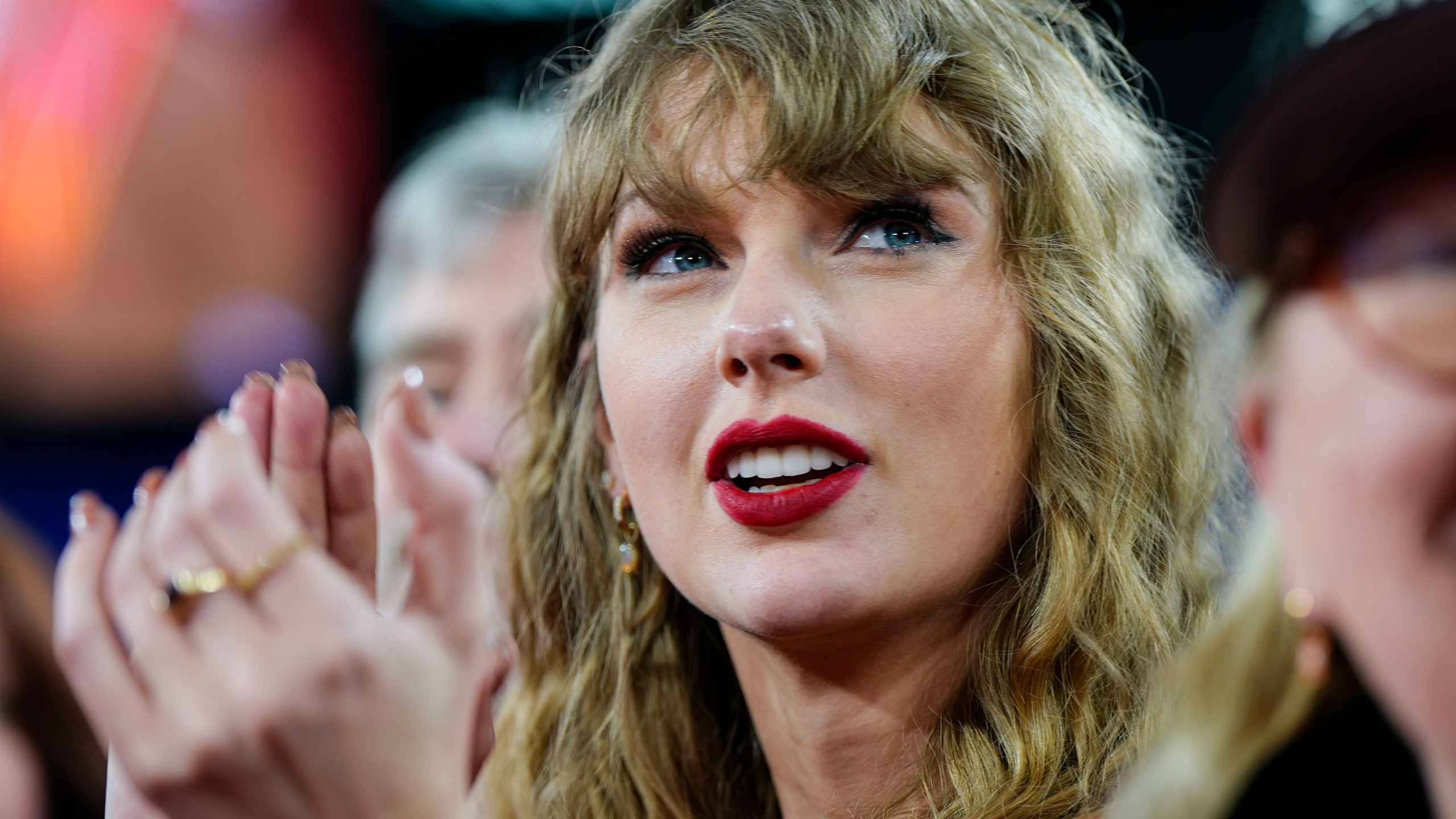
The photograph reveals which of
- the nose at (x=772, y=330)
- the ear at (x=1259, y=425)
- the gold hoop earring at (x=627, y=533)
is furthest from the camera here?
the gold hoop earring at (x=627, y=533)

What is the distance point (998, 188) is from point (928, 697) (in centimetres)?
64

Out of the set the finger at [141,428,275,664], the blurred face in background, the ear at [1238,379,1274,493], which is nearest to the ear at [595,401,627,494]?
the finger at [141,428,275,664]

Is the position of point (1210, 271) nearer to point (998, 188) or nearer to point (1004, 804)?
point (998, 188)

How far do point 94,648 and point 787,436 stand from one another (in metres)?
0.76

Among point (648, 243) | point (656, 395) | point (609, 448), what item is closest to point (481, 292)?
point (609, 448)

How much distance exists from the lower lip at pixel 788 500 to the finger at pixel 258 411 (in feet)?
1.77

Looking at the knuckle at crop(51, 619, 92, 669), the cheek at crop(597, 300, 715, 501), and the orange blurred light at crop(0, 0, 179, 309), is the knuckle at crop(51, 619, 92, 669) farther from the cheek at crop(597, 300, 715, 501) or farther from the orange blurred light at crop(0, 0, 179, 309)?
the orange blurred light at crop(0, 0, 179, 309)

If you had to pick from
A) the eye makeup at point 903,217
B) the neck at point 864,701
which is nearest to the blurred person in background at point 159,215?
the neck at point 864,701

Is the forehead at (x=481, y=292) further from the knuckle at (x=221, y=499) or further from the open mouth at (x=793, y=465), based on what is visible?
the knuckle at (x=221, y=499)

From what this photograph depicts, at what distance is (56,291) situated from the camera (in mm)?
5789

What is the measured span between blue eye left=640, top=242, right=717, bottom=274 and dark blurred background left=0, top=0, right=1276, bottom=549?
390cm

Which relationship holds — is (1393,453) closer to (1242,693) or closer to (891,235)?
(1242,693)

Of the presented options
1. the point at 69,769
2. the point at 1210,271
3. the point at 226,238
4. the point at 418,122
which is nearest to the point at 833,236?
the point at 1210,271

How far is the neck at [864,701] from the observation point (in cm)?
177
